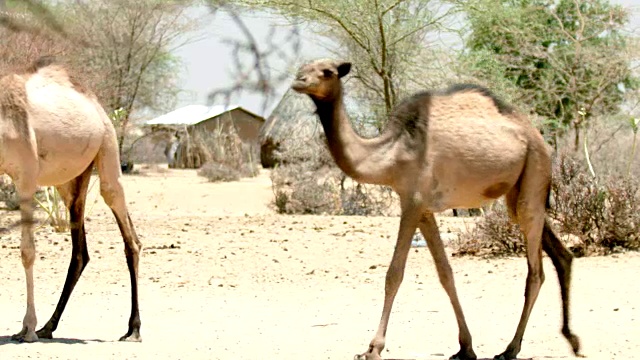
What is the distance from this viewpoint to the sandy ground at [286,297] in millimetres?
8180


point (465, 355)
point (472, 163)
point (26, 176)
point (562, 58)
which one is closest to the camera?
point (472, 163)

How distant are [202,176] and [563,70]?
11.8 metres

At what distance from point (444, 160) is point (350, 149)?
24.9 inches

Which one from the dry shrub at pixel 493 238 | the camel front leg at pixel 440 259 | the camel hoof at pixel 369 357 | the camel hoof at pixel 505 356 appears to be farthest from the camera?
the dry shrub at pixel 493 238

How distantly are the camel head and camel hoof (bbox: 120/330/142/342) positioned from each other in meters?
2.46

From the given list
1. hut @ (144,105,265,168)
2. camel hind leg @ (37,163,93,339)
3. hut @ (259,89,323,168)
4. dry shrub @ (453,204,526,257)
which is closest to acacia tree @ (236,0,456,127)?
hut @ (259,89,323,168)

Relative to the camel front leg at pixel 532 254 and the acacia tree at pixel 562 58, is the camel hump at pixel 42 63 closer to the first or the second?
the camel front leg at pixel 532 254

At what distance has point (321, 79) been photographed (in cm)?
720

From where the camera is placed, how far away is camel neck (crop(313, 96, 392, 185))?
23.9ft

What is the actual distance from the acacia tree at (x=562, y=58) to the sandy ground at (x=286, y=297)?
12.1m

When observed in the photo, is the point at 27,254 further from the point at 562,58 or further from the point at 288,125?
the point at 288,125

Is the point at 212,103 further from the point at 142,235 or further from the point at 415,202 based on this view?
the point at 142,235

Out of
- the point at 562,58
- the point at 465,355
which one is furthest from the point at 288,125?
the point at 465,355

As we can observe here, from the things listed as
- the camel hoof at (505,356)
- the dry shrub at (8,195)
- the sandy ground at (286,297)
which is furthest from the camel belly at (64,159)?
the dry shrub at (8,195)
